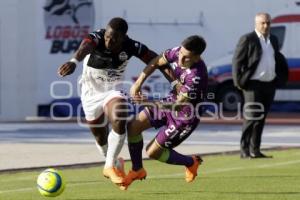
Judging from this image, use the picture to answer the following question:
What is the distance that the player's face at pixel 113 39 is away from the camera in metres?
11.0

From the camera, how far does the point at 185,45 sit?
10797 millimetres

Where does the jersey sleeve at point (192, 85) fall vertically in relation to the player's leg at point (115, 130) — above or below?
above

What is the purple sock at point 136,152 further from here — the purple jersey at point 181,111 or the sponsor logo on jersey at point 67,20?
the sponsor logo on jersey at point 67,20

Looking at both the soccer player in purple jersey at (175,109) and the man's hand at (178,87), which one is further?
the man's hand at (178,87)

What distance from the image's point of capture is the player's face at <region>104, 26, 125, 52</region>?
1098 cm

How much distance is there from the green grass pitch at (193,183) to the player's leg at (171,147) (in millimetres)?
218

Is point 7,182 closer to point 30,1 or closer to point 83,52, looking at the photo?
point 83,52

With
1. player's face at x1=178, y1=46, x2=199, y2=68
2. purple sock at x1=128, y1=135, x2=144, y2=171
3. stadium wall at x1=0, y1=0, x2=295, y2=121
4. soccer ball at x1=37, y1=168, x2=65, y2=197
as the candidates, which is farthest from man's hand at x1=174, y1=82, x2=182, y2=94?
stadium wall at x1=0, y1=0, x2=295, y2=121

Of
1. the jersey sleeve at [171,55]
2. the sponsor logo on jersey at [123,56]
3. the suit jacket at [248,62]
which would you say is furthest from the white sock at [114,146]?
the suit jacket at [248,62]

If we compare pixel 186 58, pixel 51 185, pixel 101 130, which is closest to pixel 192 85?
→ pixel 186 58

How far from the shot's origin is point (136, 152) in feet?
36.9

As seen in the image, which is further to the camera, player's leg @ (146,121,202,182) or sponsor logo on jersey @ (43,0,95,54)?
sponsor logo on jersey @ (43,0,95,54)

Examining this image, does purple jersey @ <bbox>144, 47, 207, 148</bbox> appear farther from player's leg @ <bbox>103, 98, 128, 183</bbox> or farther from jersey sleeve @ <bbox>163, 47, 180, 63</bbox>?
player's leg @ <bbox>103, 98, 128, 183</bbox>

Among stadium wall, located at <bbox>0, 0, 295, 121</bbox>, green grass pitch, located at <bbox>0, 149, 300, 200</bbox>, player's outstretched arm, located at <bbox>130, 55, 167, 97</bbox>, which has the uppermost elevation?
player's outstretched arm, located at <bbox>130, 55, 167, 97</bbox>
